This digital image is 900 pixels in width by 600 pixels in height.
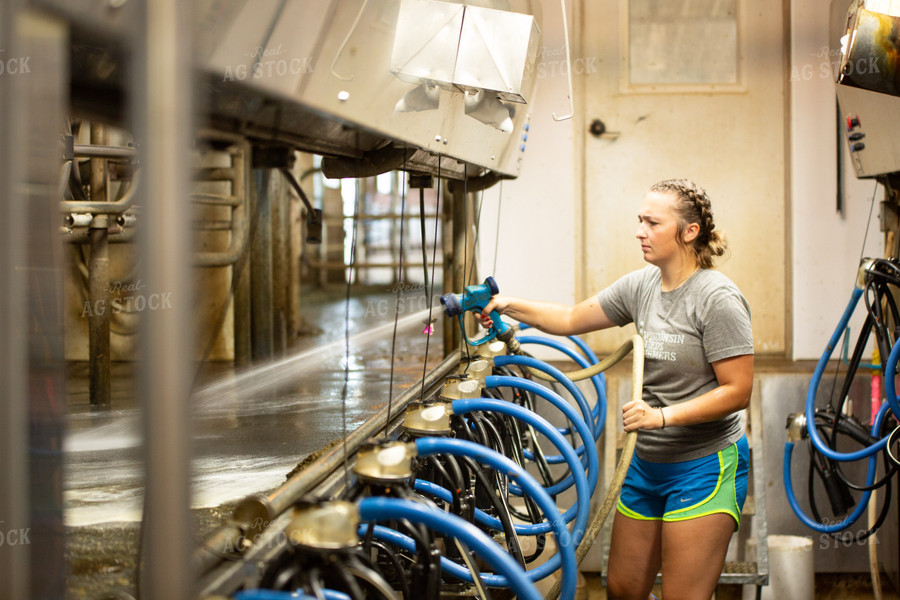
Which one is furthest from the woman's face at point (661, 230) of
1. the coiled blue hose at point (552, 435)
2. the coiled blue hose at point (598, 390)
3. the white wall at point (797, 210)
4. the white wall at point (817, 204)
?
the white wall at point (817, 204)

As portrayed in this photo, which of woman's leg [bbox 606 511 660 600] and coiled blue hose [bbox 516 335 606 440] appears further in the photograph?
coiled blue hose [bbox 516 335 606 440]

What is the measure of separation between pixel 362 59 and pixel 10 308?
83cm

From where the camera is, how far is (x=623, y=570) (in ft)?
7.79

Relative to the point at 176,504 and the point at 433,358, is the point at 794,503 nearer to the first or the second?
the point at 433,358

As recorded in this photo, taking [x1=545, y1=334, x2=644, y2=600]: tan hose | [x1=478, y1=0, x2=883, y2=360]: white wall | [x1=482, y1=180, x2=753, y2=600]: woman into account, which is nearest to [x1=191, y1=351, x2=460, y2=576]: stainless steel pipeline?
[x1=545, y1=334, x2=644, y2=600]: tan hose

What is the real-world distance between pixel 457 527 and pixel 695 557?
4.00 feet

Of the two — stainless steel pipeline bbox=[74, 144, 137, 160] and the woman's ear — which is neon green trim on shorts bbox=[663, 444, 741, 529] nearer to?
the woman's ear

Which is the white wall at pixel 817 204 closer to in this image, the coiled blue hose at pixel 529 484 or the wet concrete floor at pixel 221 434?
the wet concrete floor at pixel 221 434

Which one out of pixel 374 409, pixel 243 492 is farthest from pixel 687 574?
pixel 243 492

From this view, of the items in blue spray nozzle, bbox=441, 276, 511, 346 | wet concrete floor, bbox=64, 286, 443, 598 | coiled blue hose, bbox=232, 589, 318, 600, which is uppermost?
blue spray nozzle, bbox=441, 276, 511, 346

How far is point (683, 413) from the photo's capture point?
2162 millimetres

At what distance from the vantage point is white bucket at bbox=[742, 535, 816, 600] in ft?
12.3

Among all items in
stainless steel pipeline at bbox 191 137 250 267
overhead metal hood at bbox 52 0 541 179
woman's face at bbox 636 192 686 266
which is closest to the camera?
overhead metal hood at bbox 52 0 541 179

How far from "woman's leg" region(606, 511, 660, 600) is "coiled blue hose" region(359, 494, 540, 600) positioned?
3.95ft
